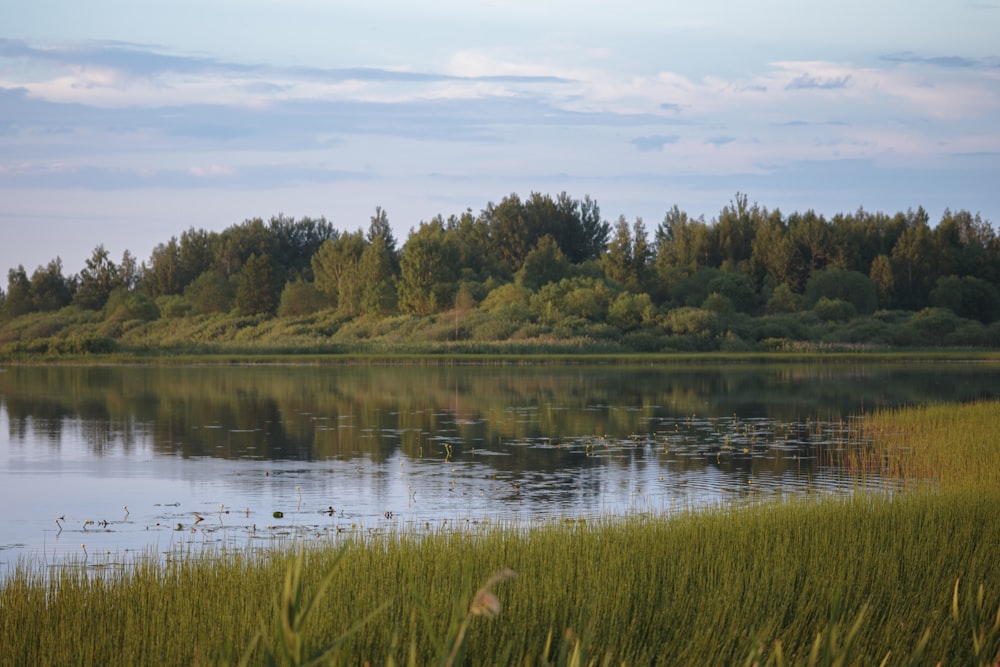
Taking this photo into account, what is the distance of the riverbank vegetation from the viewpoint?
280 inches

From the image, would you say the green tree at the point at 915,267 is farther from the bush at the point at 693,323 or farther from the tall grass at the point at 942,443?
the tall grass at the point at 942,443

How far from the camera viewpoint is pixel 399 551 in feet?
31.8

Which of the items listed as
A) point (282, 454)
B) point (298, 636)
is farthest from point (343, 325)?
point (298, 636)

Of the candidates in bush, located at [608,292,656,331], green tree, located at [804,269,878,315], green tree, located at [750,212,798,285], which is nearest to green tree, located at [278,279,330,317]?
bush, located at [608,292,656,331]

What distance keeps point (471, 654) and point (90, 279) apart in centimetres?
11719

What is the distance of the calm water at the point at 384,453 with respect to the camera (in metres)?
15.4

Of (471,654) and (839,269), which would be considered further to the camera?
(839,269)

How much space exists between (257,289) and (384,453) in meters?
83.5

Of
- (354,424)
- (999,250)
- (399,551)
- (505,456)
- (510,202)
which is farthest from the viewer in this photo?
Result: (510,202)

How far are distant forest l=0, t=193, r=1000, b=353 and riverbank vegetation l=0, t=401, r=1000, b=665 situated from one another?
68.0 meters

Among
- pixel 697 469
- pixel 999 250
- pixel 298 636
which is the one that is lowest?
pixel 697 469

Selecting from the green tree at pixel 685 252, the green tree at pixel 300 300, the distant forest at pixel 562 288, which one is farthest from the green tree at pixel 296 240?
the green tree at pixel 685 252

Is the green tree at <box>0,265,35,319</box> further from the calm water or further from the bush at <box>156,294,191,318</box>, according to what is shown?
the calm water

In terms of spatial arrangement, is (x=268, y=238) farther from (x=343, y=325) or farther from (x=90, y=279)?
(x=343, y=325)
